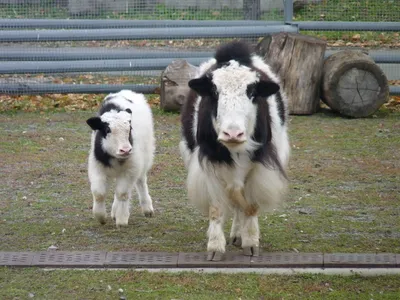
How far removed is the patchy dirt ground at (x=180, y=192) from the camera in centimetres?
908

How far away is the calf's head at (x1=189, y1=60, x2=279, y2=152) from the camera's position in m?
7.79

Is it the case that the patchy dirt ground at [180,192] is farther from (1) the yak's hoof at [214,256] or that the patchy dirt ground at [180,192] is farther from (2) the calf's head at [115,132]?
(2) the calf's head at [115,132]

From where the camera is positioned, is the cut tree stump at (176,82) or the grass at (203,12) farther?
the grass at (203,12)

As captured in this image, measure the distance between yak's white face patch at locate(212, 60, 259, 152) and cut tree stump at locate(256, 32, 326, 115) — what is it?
7.40 metres

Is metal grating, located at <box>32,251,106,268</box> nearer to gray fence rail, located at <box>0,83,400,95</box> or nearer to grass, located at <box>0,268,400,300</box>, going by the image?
A: grass, located at <box>0,268,400,300</box>

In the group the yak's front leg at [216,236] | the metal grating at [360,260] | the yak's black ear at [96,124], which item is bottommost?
the metal grating at [360,260]

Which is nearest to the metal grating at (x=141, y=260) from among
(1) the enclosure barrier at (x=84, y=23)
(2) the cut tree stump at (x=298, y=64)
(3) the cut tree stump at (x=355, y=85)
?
(2) the cut tree stump at (x=298, y=64)

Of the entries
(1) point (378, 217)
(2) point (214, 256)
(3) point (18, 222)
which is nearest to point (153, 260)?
(2) point (214, 256)

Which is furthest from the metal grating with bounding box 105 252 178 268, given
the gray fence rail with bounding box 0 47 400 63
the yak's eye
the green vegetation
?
the green vegetation

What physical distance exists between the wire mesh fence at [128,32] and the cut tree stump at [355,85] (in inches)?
65.0

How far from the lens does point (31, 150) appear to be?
1352 centimetres

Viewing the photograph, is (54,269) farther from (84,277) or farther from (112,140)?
(112,140)

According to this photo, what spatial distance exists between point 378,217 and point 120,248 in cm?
290

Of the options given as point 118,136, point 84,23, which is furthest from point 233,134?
point 84,23
